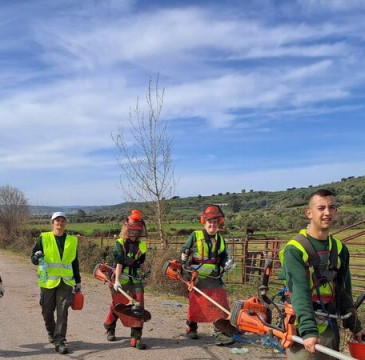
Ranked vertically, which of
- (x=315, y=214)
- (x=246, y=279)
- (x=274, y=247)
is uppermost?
(x=315, y=214)

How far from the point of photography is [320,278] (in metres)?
3.71

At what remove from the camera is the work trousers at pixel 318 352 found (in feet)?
11.9

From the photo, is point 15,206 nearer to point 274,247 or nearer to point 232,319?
point 274,247

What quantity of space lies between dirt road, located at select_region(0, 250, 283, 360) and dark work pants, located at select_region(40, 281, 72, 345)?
10.8 inches

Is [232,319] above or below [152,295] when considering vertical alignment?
above

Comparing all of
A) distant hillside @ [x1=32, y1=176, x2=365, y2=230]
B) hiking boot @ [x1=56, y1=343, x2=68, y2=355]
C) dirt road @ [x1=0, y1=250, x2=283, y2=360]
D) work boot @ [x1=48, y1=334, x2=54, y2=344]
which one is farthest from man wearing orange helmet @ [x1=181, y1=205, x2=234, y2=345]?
distant hillside @ [x1=32, y1=176, x2=365, y2=230]

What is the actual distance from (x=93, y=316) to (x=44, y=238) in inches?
123

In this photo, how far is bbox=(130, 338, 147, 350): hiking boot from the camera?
23.1 feet

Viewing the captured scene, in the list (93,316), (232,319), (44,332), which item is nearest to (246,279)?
(93,316)

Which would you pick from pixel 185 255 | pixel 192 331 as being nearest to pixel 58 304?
pixel 185 255

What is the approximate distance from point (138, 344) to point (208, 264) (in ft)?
5.20

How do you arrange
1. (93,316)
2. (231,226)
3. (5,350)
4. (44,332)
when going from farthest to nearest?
1. (231,226)
2. (93,316)
3. (44,332)
4. (5,350)

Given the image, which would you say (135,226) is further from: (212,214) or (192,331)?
(192,331)

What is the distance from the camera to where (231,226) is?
5231cm
